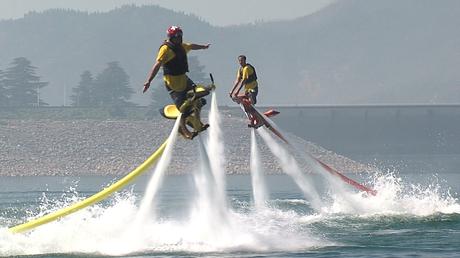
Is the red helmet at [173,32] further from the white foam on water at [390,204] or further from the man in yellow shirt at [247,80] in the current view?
the white foam on water at [390,204]

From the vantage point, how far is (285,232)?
32.2 metres

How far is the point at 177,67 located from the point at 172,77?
34 cm

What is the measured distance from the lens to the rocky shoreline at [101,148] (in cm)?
12731

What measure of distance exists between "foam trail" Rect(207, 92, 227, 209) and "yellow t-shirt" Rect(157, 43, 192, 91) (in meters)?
1.99

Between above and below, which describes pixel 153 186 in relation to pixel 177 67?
below

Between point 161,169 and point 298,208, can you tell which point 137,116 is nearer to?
point 298,208

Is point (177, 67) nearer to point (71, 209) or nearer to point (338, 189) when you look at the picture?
point (71, 209)

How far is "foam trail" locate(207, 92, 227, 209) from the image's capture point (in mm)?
29625

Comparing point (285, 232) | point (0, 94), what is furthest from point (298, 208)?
point (0, 94)

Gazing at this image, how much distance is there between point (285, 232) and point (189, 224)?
3004 mm

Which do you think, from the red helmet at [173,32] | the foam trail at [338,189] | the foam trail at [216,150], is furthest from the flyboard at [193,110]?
the foam trail at [338,189]

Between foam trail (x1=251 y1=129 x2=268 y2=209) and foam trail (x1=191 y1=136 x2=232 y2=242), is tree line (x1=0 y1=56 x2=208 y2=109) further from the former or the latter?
foam trail (x1=191 y1=136 x2=232 y2=242)

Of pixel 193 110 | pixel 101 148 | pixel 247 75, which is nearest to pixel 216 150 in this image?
pixel 193 110

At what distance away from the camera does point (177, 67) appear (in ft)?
93.7
